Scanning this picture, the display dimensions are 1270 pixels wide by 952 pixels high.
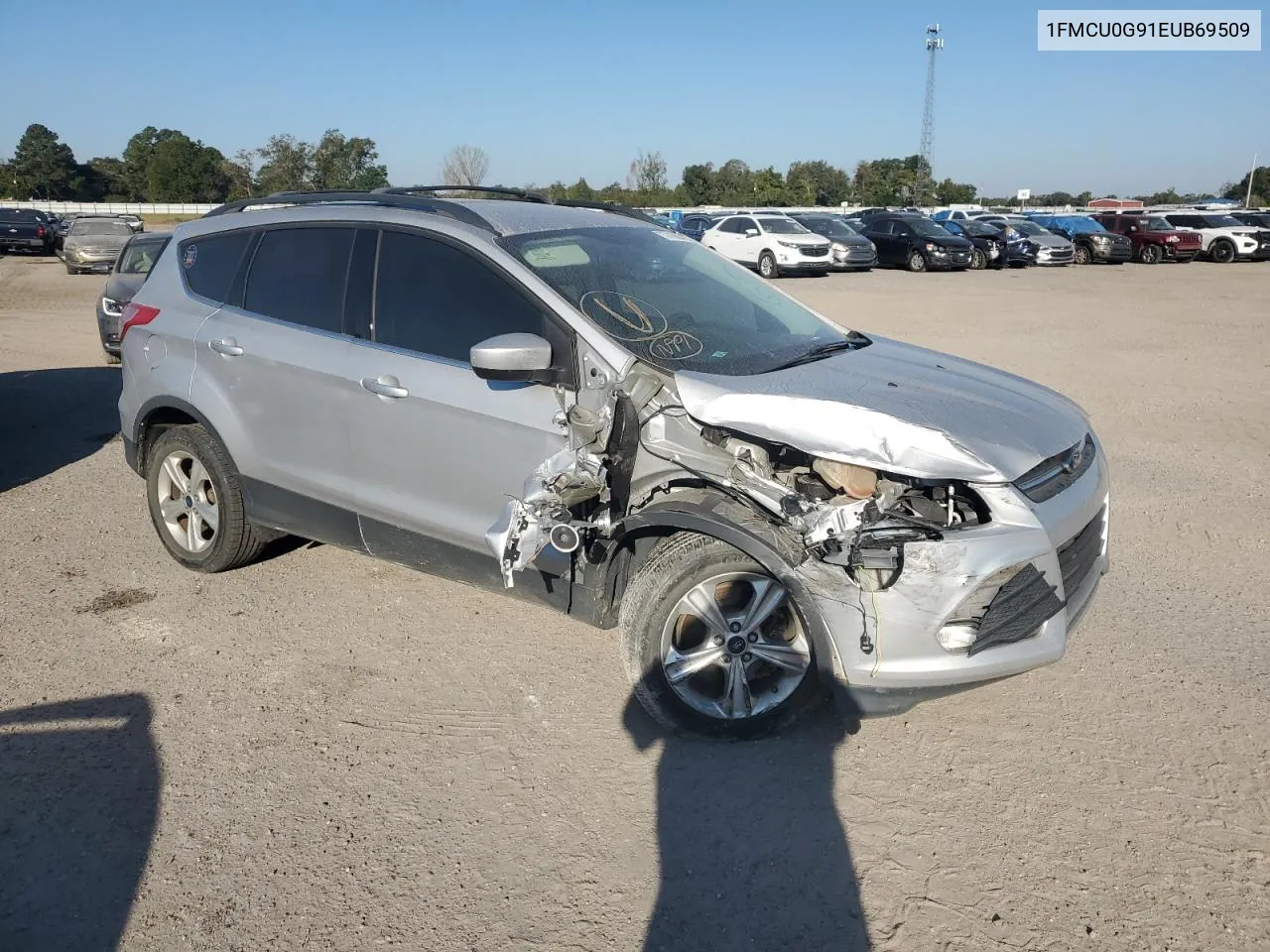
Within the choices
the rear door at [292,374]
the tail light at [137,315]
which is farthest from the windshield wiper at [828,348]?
the tail light at [137,315]

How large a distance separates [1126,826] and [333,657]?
10.3 feet

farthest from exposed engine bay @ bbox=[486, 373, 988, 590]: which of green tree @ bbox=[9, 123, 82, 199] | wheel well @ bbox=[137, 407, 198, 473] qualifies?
green tree @ bbox=[9, 123, 82, 199]

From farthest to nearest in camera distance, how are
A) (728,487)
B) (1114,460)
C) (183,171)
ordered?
(183,171) < (1114,460) < (728,487)

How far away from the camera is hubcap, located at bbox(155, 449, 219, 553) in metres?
5.15

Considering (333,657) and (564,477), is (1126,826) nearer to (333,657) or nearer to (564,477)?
(564,477)

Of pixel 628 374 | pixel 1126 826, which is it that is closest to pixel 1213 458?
pixel 1126 826

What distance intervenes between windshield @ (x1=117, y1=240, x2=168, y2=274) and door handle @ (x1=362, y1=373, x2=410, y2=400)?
29.4 feet

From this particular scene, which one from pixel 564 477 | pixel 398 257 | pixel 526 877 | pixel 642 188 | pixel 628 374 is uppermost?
pixel 642 188

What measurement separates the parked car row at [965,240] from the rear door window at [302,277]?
22591 mm

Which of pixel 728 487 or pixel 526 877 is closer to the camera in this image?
pixel 526 877

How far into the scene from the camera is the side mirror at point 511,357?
3580 mm

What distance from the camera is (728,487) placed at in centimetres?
349

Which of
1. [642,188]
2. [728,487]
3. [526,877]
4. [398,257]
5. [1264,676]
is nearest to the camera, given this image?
[526,877]

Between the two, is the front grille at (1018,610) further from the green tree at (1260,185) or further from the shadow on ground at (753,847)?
the green tree at (1260,185)
